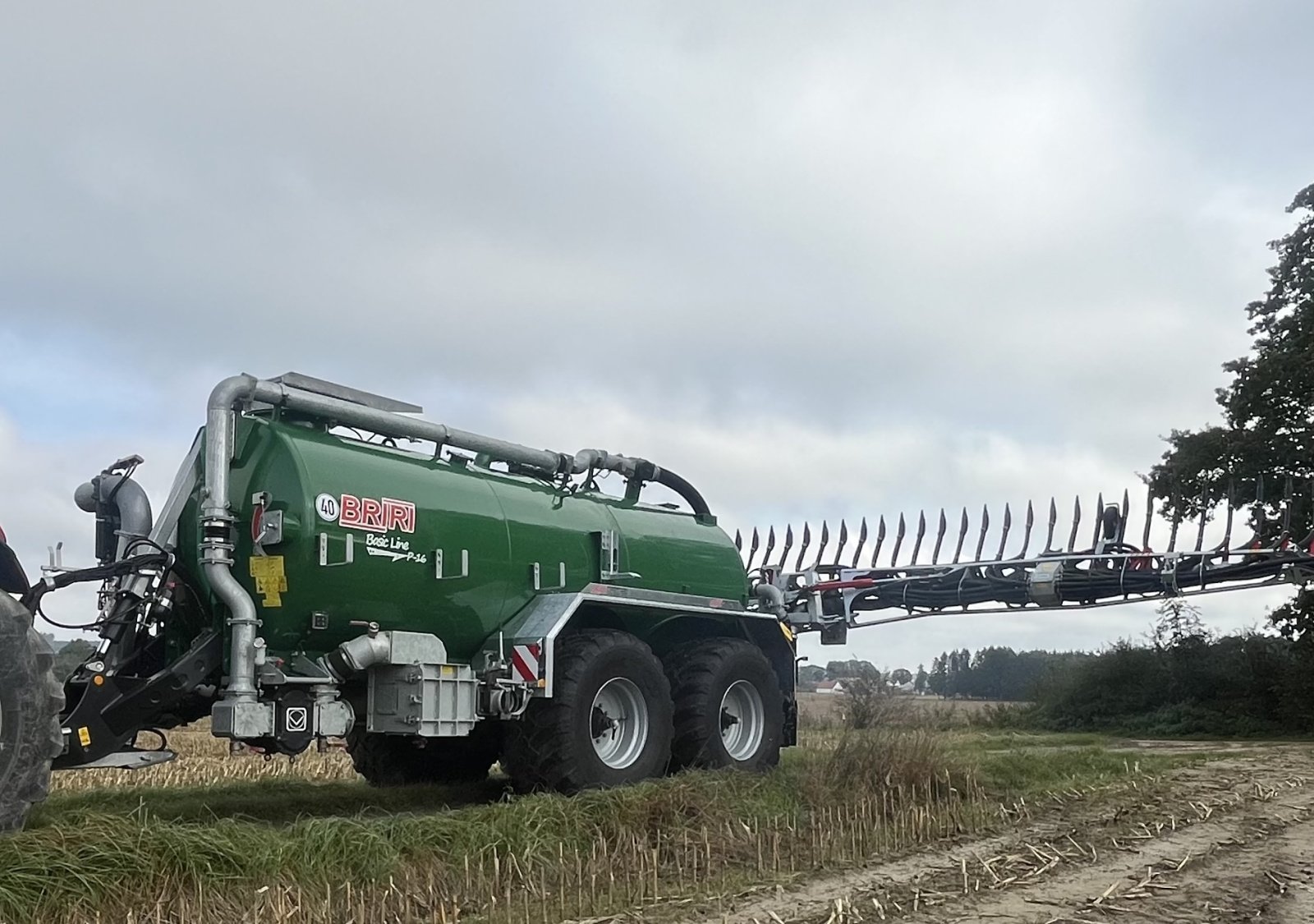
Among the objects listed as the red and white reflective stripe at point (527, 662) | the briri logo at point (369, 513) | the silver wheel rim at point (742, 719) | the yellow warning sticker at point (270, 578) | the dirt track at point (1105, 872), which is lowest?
the dirt track at point (1105, 872)

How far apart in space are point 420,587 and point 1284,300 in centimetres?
2095

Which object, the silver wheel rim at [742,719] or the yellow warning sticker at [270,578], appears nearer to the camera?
the yellow warning sticker at [270,578]

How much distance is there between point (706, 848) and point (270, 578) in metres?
3.19

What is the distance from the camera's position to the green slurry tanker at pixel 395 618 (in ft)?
24.5

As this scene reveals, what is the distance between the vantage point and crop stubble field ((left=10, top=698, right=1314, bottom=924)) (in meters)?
6.07

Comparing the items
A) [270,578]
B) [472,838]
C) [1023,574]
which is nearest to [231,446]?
[270,578]

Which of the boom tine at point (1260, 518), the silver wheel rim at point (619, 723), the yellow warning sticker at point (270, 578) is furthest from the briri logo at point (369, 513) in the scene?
the boom tine at point (1260, 518)

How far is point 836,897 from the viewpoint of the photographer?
259 inches

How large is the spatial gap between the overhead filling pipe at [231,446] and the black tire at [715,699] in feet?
8.04

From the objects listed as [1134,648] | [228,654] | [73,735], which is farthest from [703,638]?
[1134,648]

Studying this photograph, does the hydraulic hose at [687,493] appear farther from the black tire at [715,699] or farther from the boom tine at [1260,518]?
the boom tine at [1260,518]

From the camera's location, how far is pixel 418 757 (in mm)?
10906

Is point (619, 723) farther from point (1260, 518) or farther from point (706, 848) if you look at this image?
point (1260, 518)

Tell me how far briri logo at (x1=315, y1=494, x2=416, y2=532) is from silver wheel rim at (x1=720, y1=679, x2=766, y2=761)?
3.65m
